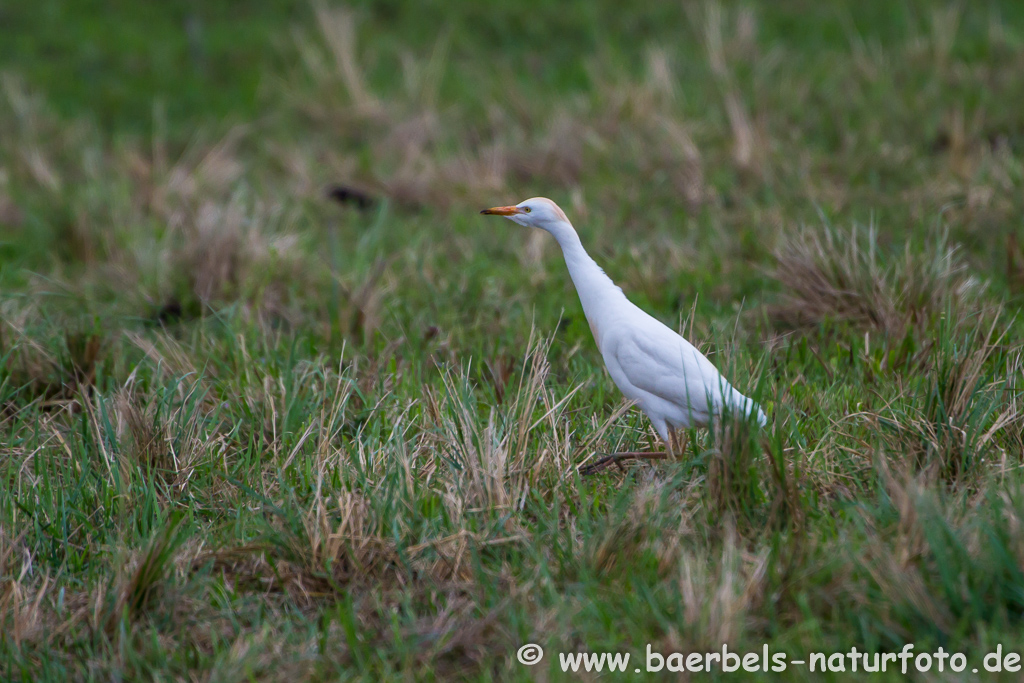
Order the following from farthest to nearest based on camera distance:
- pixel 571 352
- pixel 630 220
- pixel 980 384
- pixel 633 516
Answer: pixel 630 220 < pixel 571 352 < pixel 980 384 < pixel 633 516

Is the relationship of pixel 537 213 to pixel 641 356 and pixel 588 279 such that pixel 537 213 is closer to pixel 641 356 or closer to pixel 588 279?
pixel 588 279

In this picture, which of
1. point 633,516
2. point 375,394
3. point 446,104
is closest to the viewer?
point 633,516

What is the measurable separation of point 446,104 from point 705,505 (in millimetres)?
6106

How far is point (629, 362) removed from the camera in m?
3.15

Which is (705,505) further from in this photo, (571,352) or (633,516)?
(571,352)

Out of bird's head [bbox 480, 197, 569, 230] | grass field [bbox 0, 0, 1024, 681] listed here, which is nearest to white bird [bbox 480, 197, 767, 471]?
bird's head [bbox 480, 197, 569, 230]

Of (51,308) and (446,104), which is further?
(446,104)

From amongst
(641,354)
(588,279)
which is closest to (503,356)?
(588,279)

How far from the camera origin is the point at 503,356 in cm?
411

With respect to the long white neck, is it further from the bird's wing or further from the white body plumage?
the bird's wing

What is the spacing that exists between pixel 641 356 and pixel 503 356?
1086 mm

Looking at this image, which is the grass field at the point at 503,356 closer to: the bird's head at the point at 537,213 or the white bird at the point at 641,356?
the white bird at the point at 641,356

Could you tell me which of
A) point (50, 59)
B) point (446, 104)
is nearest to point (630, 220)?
point (446, 104)

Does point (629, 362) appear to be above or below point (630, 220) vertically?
above
